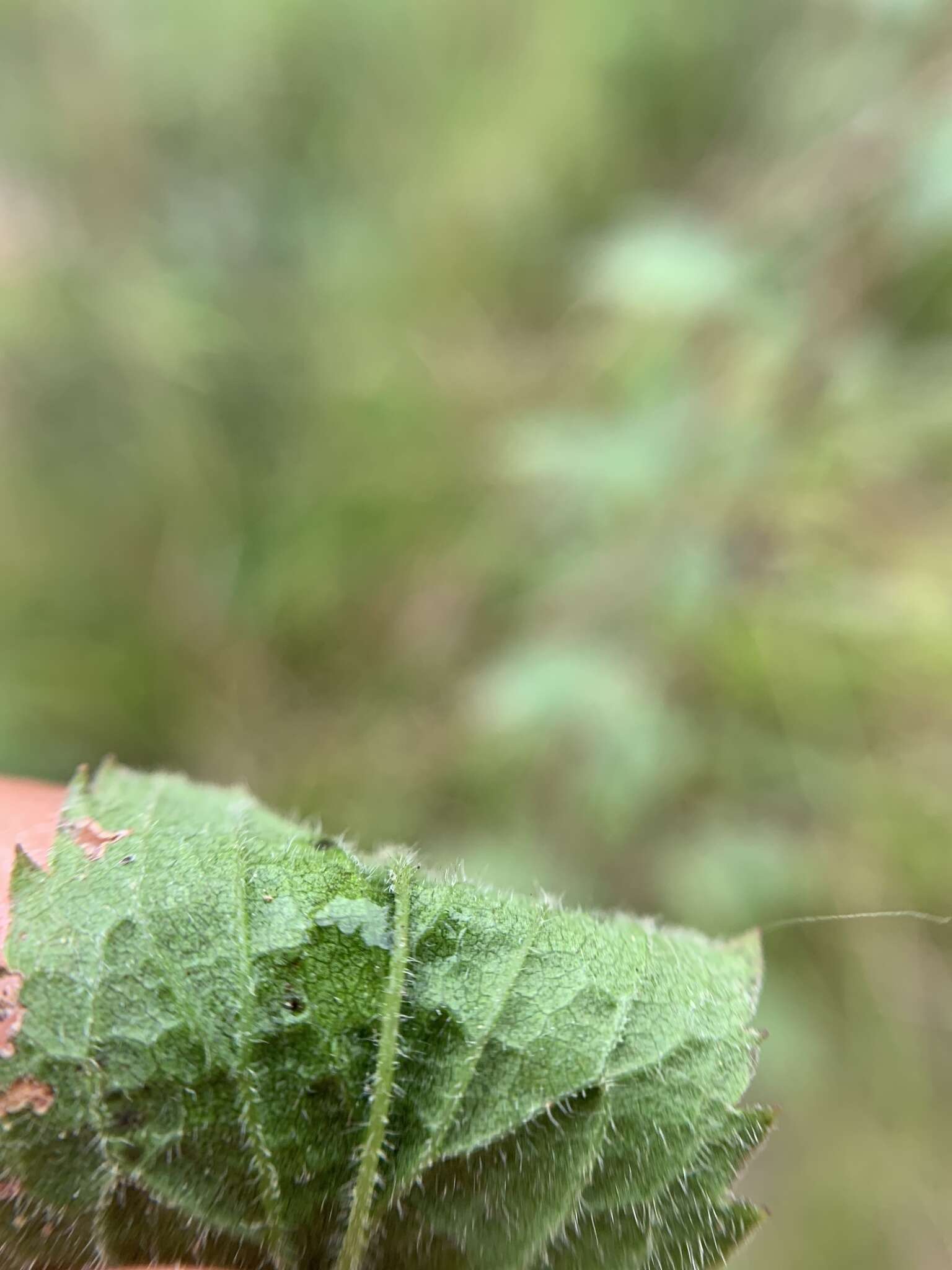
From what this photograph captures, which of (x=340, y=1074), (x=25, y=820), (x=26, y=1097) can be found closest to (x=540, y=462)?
(x=25, y=820)

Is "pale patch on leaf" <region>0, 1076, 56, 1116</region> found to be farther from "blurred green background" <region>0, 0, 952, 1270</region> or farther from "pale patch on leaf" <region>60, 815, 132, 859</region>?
"blurred green background" <region>0, 0, 952, 1270</region>

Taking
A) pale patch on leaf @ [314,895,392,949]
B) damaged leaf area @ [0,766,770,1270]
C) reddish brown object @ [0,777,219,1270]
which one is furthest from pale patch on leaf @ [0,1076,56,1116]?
pale patch on leaf @ [314,895,392,949]

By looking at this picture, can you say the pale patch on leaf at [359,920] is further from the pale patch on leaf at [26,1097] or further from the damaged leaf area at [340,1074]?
the pale patch on leaf at [26,1097]

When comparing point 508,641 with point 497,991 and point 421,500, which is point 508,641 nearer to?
point 421,500

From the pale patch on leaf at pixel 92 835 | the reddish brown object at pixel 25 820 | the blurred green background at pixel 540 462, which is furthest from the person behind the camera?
the blurred green background at pixel 540 462

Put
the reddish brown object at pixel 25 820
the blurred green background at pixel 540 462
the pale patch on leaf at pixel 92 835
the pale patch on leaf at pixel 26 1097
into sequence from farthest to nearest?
the blurred green background at pixel 540 462, the reddish brown object at pixel 25 820, the pale patch on leaf at pixel 92 835, the pale patch on leaf at pixel 26 1097

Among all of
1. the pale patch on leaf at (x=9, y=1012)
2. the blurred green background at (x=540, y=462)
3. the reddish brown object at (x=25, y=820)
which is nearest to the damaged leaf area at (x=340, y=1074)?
the pale patch on leaf at (x=9, y=1012)

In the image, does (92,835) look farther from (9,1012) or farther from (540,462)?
(540,462)
